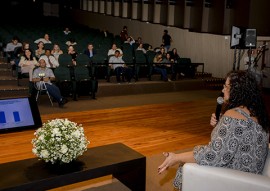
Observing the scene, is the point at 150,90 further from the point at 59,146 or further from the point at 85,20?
the point at 85,20

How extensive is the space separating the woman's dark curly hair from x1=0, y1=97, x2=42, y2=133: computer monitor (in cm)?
154

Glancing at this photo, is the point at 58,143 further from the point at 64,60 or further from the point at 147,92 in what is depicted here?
the point at 147,92

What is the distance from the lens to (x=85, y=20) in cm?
1753

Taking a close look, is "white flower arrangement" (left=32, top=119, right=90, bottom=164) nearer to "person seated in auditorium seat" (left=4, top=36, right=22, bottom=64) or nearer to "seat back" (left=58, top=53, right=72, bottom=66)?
"seat back" (left=58, top=53, right=72, bottom=66)

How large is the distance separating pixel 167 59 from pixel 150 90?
109cm

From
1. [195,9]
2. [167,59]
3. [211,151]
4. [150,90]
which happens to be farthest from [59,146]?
[195,9]

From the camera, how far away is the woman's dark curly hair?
2139mm

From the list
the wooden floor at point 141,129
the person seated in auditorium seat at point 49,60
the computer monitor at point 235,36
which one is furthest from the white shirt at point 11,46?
the computer monitor at point 235,36

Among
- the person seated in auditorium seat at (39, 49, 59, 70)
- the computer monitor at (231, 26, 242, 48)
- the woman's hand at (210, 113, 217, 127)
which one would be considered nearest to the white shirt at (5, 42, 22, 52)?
the person seated in auditorium seat at (39, 49, 59, 70)

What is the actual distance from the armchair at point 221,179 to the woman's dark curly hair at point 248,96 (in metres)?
0.31

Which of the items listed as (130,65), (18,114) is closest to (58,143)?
(18,114)

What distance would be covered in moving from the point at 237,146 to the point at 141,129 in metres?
2.93

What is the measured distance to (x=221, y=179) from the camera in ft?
6.84

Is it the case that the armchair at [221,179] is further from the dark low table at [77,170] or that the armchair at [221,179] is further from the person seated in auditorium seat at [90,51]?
the person seated in auditorium seat at [90,51]
